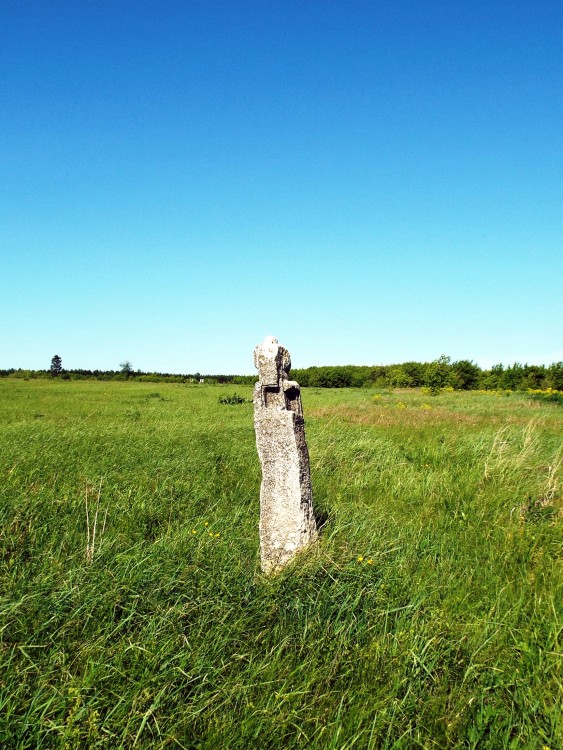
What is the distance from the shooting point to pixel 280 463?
4.46 metres

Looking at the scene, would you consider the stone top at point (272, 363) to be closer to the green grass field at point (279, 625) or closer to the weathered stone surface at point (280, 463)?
the weathered stone surface at point (280, 463)

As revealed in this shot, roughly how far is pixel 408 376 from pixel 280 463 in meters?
44.9

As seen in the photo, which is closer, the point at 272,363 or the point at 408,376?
the point at 272,363

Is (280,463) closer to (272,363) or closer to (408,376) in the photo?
(272,363)

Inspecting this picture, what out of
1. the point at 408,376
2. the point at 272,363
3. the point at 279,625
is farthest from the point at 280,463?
the point at 408,376

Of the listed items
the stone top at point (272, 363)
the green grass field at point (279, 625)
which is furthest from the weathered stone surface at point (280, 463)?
the green grass field at point (279, 625)

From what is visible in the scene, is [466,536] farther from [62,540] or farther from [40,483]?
[40,483]

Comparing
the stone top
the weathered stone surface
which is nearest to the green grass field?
the weathered stone surface

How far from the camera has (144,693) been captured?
8.74 feet

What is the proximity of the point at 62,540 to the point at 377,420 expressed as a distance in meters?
11.9

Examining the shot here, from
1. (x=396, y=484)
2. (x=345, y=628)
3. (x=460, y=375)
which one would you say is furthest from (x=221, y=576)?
(x=460, y=375)

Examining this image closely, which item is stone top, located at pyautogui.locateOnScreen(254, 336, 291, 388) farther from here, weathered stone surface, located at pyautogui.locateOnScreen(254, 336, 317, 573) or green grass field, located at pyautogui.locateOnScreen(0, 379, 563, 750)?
green grass field, located at pyautogui.locateOnScreen(0, 379, 563, 750)

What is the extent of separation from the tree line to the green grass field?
3293cm

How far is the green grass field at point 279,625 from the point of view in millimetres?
2582
